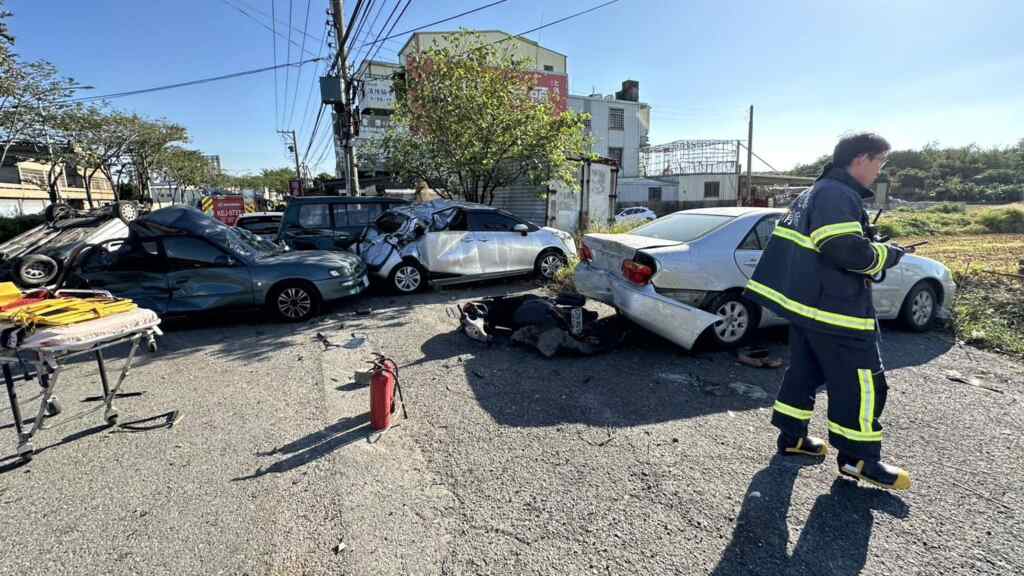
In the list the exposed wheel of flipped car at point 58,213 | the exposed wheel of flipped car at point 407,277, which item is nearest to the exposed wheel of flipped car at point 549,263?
the exposed wheel of flipped car at point 407,277

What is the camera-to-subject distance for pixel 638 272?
4.56 metres

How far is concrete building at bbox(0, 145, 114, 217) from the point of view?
25266mm

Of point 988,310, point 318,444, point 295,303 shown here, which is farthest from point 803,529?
point 295,303

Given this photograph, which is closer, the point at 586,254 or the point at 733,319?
the point at 733,319

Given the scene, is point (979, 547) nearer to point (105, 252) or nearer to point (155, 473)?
point (155, 473)

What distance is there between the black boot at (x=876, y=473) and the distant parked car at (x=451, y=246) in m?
6.48

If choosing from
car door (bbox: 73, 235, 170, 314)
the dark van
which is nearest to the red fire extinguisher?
car door (bbox: 73, 235, 170, 314)

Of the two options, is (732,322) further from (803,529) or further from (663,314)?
(803,529)

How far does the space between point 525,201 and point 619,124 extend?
111 feet

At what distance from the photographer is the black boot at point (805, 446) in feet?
9.54

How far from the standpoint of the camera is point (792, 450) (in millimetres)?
2943

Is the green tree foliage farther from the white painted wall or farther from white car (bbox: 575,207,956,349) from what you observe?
white car (bbox: 575,207,956,349)

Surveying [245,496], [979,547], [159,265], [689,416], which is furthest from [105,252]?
[979,547]

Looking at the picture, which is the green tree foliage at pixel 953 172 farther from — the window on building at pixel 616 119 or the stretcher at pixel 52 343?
the stretcher at pixel 52 343
